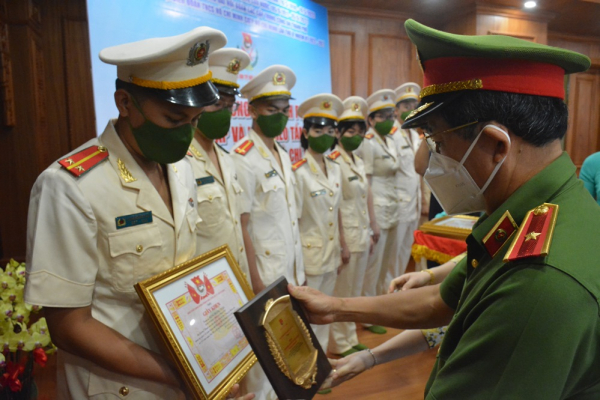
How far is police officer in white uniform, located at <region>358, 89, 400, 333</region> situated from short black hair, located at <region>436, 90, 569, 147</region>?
324 cm

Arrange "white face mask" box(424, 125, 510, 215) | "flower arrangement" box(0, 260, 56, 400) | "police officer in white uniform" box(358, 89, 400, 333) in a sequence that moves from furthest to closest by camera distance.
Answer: "police officer in white uniform" box(358, 89, 400, 333)
"flower arrangement" box(0, 260, 56, 400)
"white face mask" box(424, 125, 510, 215)

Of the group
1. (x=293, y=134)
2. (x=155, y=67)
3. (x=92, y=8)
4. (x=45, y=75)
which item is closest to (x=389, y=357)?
(x=155, y=67)

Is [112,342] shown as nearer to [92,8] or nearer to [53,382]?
[53,382]

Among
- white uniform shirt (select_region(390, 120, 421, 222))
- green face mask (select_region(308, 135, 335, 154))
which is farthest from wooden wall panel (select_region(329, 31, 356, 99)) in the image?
green face mask (select_region(308, 135, 335, 154))

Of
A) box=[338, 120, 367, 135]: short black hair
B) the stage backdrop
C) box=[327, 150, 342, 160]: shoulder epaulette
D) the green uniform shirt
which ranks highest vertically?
the stage backdrop

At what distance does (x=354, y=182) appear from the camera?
3.54 metres

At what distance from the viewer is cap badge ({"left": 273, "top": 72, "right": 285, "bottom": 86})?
2.58 meters

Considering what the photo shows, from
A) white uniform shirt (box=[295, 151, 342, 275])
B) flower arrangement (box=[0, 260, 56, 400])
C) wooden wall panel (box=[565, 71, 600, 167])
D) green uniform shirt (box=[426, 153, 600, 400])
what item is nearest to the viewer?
green uniform shirt (box=[426, 153, 600, 400])

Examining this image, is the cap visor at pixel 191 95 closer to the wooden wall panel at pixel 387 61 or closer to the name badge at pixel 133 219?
the name badge at pixel 133 219

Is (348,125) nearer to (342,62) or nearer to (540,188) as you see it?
(342,62)

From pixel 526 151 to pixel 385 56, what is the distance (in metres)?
4.87

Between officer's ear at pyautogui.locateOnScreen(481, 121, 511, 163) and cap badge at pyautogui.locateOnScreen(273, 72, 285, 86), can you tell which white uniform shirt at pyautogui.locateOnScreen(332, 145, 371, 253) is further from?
officer's ear at pyautogui.locateOnScreen(481, 121, 511, 163)

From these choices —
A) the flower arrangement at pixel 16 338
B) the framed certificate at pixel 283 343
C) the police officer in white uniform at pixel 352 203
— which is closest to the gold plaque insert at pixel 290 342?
the framed certificate at pixel 283 343

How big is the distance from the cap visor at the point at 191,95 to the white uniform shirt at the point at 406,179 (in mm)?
3343
